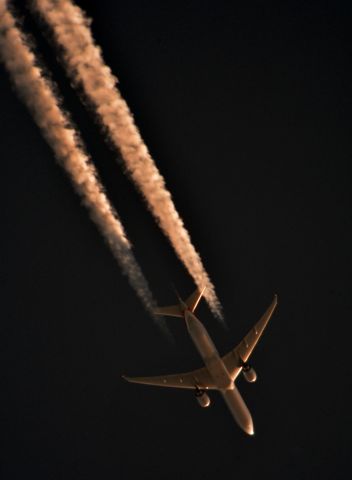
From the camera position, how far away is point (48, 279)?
28625 millimetres

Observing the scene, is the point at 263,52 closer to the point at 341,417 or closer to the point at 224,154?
the point at 224,154

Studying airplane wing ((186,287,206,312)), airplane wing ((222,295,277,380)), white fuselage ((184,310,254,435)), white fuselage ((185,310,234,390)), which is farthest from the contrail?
airplane wing ((222,295,277,380))

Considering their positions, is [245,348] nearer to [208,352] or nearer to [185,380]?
[208,352]

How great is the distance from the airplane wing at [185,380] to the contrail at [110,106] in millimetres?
5733

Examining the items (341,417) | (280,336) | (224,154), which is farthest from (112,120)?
(341,417)

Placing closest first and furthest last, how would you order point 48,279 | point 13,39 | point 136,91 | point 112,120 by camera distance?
point 13,39
point 112,120
point 136,91
point 48,279

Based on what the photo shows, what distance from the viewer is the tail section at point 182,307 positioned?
26.7m

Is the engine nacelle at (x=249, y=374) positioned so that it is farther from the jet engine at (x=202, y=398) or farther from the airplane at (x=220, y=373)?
the jet engine at (x=202, y=398)

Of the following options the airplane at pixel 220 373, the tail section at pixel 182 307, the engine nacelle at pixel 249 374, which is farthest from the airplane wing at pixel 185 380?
the tail section at pixel 182 307

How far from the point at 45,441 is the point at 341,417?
1518cm

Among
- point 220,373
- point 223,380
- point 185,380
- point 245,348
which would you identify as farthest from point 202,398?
point 245,348

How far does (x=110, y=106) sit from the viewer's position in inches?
882

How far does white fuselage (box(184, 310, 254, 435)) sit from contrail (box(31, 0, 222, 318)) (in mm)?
3467

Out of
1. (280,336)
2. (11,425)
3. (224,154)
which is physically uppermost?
(224,154)
